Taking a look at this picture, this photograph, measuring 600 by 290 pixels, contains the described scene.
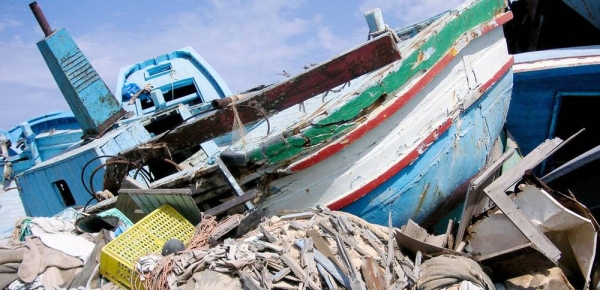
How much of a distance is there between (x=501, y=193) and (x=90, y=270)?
2996 millimetres

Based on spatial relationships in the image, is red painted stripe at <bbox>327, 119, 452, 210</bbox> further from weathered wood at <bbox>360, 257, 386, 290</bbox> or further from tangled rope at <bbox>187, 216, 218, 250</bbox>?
tangled rope at <bbox>187, 216, 218, 250</bbox>

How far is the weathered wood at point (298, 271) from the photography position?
2.60 m

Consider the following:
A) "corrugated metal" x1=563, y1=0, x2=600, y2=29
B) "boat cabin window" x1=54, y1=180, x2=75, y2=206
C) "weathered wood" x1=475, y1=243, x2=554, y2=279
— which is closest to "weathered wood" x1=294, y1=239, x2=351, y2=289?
"weathered wood" x1=475, y1=243, x2=554, y2=279

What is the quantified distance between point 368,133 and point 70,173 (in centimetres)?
410

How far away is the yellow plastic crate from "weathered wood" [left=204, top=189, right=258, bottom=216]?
0.66 feet

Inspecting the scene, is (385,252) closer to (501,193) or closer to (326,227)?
(326,227)

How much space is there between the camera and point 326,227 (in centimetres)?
313

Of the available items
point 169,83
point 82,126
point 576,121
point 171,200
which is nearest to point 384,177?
point 171,200

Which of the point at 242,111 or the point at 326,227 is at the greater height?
the point at 242,111

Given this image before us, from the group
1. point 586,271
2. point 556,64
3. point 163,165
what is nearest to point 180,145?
point 163,165

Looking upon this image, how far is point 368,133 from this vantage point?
11.1 ft

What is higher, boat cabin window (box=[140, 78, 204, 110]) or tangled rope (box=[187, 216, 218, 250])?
boat cabin window (box=[140, 78, 204, 110])

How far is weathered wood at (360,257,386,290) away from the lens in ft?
8.67

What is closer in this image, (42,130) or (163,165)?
(163,165)
